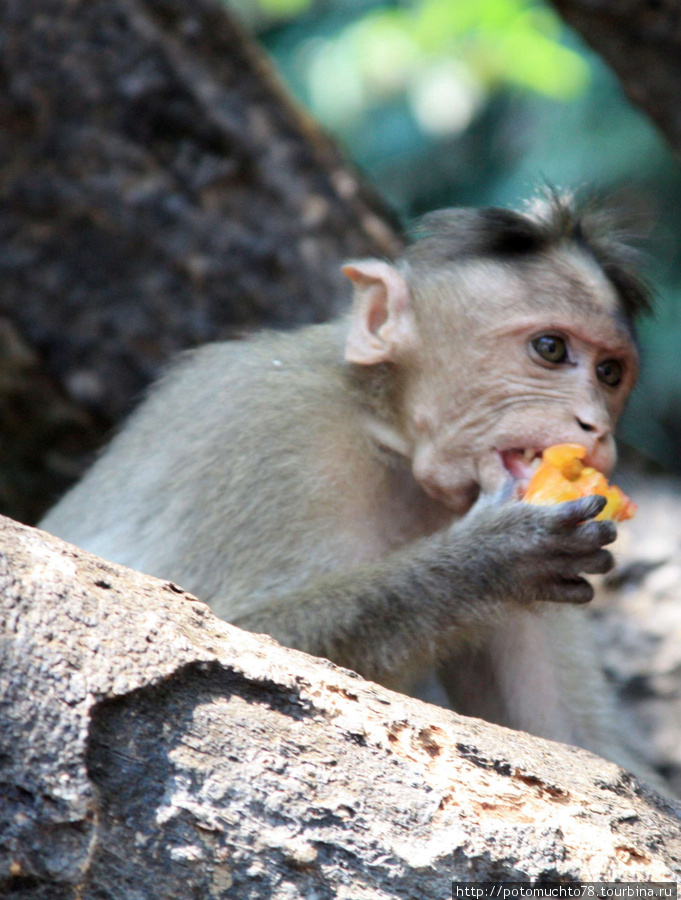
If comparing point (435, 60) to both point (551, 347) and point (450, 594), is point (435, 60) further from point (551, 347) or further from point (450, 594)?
point (450, 594)

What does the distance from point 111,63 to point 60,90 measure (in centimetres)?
Result: 30

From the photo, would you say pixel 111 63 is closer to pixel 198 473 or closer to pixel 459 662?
pixel 198 473

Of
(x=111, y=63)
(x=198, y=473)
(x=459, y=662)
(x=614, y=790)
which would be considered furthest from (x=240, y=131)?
(x=614, y=790)

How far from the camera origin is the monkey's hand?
2820mm

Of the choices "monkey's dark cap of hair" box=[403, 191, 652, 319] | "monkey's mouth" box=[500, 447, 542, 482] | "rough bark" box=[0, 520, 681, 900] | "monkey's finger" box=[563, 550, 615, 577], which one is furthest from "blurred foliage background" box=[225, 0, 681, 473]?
"rough bark" box=[0, 520, 681, 900]

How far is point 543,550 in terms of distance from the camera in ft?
9.33

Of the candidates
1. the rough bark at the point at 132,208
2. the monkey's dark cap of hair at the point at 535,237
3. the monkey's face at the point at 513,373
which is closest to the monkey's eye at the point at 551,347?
the monkey's face at the point at 513,373

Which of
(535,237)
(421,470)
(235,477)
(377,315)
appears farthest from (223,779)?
(535,237)

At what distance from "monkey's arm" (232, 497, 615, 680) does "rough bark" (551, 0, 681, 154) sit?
Result: 2799mm

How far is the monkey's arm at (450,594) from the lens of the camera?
9.32 ft

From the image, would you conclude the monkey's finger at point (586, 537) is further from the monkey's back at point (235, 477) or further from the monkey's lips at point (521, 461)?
the monkey's back at point (235, 477)

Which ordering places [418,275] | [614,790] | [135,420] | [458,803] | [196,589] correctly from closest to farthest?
[458,803] → [614,790] → [196,589] → [418,275] → [135,420]

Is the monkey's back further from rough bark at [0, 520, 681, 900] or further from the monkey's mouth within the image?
rough bark at [0, 520, 681, 900]

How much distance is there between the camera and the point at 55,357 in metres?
5.52
